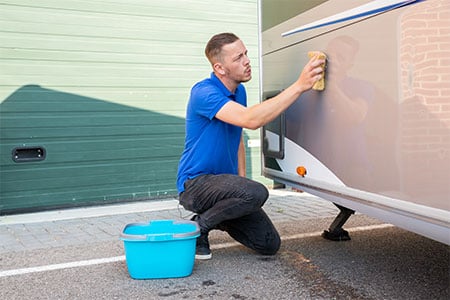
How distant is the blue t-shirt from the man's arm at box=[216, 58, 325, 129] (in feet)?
0.43

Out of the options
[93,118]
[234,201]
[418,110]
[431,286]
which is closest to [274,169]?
[234,201]

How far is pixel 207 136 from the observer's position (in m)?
3.63

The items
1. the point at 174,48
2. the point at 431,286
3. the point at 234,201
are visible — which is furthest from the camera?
the point at 174,48

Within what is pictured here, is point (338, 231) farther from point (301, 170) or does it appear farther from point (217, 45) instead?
point (217, 45)

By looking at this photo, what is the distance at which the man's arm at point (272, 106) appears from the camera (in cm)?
315

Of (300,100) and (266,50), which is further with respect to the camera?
(266,50)

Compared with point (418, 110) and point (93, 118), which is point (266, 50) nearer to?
point (418, 110)

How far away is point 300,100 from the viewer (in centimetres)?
355

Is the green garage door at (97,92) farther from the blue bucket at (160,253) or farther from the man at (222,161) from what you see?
the blue bucket at (160,253)

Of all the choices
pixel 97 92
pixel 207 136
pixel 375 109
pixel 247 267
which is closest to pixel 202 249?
pixel 247 267

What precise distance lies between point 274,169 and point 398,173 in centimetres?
165

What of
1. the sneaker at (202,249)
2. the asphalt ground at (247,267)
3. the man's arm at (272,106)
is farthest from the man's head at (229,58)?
the asphalt ground at (247,267)

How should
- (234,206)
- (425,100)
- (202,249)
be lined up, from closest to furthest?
1. (425,100)
2. (234,206)
3. (202,249)

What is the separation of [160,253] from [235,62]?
140 cm
